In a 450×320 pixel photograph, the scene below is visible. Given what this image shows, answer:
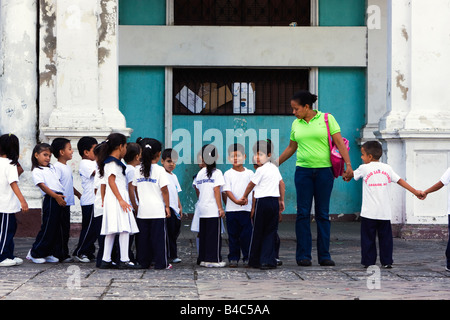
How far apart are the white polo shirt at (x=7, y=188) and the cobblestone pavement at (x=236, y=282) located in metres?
0.61

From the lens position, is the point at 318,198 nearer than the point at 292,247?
Yes

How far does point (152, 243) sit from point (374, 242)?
218 centimetres

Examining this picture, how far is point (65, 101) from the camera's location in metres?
11.2

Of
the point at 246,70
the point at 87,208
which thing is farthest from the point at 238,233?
the point at 246,70

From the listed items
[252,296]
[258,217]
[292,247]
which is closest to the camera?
[252,296]

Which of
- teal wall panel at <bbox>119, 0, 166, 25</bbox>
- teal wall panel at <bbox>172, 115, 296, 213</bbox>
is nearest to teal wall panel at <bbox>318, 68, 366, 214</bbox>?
teal wall panel at <bbox>172, 115, 296, 213</bbox>

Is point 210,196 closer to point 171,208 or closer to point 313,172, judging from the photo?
point 171,208

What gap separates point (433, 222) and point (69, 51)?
17.6 ft

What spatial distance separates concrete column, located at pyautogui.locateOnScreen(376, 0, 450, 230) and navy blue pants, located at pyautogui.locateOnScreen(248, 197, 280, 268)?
11.4 ft

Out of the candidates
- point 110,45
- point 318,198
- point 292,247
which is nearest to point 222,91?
point 110,45

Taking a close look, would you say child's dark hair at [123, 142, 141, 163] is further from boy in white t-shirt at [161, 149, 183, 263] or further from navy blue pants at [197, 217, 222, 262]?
navy blue pants at [197, 217, 222, 262]

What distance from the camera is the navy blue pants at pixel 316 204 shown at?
8508 mm

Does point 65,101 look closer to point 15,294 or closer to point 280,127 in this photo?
point 280,127

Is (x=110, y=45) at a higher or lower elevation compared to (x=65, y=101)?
higher
